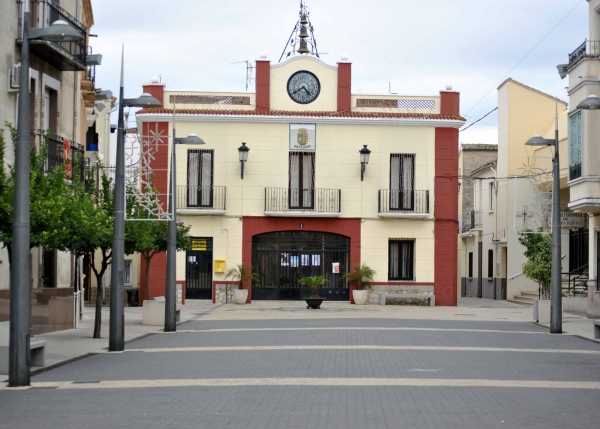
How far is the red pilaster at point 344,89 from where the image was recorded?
4262cm

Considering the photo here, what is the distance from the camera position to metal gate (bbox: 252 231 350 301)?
43.0m

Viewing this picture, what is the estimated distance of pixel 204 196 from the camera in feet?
138

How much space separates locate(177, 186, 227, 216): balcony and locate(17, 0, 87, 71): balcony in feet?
53.4

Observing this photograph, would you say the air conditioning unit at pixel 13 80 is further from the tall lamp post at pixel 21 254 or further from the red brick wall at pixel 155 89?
the red brick wall at pixel 155 89

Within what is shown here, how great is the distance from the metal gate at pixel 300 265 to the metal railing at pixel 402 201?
7.27ft

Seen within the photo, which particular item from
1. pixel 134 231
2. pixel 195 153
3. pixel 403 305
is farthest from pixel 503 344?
pixel 195 153

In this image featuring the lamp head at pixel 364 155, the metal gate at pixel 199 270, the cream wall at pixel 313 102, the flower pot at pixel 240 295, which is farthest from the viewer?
the cream wall at pixel 313 102

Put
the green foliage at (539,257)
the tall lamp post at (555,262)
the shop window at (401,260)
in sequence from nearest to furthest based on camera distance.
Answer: the tall lamp post at (555,262) < the green foliage at (539,257) < the shop window at (401,260)

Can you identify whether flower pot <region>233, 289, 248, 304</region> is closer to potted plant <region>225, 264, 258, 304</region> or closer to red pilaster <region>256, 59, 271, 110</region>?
potted plant <region>225, 264, 258, 304</region>

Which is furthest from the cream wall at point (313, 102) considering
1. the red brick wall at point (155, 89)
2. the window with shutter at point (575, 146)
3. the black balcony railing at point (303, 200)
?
the window with shutter at point (575, 146)

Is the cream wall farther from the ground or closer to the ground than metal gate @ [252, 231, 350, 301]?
farther from the ground

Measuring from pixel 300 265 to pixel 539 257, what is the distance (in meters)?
10.9

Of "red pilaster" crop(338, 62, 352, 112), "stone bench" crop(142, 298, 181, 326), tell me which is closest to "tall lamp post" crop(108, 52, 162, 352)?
"stone bench" crop(142, 298, 181, 326)

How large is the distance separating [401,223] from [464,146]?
19657 millimetres
